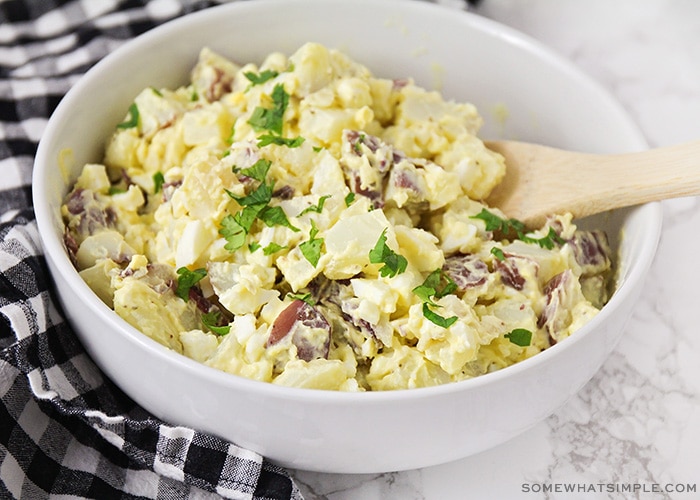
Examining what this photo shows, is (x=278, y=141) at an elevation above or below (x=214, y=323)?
above

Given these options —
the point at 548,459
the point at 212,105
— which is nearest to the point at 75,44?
the point at 212,105

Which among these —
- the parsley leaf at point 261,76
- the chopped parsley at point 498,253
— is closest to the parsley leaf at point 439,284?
the chopped parsley at point 498,253

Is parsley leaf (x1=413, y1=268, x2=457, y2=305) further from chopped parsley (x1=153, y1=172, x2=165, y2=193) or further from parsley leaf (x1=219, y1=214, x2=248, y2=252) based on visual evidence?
chopped parsley (x1=153, y1=172, x2=165, y2=193)

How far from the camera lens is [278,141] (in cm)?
219

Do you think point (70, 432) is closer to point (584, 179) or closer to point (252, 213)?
point (252, 213)

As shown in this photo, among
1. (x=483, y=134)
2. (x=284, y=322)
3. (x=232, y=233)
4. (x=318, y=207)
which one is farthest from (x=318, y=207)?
(x=483, y=134)

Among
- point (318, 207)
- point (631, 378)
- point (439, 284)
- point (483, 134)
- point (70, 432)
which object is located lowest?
point (631, 378)

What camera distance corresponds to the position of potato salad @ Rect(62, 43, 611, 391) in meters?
1.90

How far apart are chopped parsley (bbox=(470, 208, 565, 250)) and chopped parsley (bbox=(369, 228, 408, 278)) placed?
1.15 feet

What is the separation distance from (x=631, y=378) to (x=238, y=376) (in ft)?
3.71

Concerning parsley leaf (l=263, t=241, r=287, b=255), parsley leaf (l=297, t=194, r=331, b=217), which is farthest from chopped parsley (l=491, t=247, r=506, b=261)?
parsley leaf (l=263, t=241, r=287, b=255)

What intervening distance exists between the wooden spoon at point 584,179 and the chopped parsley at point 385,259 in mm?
501

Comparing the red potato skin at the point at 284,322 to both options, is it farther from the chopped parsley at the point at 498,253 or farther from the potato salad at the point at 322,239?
the chopped parsley at the point at 498,253

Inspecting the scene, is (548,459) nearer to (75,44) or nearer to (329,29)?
(329,29)
